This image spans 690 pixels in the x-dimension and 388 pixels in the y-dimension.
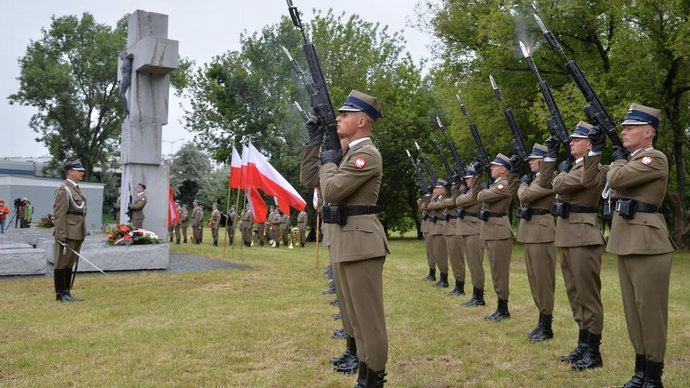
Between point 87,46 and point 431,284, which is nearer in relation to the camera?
point 431,284

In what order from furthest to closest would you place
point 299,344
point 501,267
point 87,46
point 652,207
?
point 87,46 < point 501,267 < point 299,344 < point 652,207

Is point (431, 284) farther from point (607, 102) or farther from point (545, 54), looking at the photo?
point (545, 54)

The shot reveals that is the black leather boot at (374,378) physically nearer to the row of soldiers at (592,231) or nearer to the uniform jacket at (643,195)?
the row of soldiers at (592,231)

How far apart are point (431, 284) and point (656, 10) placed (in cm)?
1242

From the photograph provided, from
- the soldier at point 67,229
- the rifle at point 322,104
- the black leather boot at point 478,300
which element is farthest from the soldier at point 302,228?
the rifle at point 322,104

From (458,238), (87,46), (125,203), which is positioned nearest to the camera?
(458,238)

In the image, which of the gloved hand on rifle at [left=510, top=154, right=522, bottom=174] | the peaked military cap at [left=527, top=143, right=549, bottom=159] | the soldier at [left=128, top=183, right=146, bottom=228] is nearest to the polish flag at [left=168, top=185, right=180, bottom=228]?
the soldier at [left=128, top=183, right=146, bottom=228]

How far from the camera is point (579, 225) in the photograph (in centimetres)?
537

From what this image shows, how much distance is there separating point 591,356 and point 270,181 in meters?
9.60

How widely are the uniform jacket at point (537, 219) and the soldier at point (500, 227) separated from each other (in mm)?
848

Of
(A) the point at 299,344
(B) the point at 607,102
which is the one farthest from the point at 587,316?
(B) the point at 607,102

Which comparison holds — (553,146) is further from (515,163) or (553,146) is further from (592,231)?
(515,163)

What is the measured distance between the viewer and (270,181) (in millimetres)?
13727

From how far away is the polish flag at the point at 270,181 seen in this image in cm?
1321
